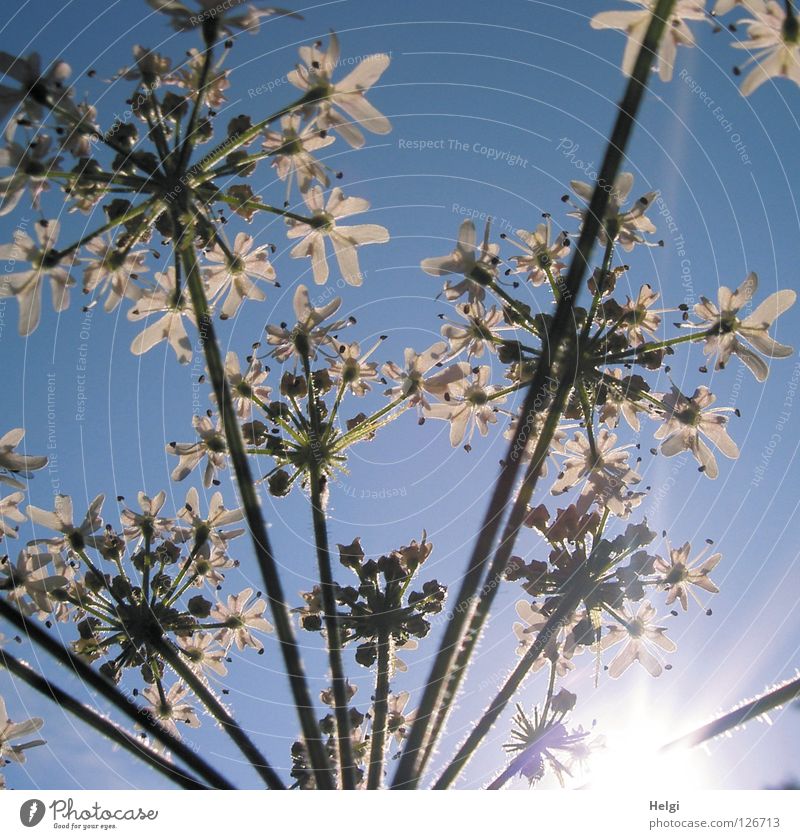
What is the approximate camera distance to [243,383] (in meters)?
4.75

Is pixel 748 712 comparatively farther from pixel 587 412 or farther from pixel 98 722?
A: pixel 98 722

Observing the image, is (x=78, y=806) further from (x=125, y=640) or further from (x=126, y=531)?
(x=126, y=531)

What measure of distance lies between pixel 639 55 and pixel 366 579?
3.18 meters

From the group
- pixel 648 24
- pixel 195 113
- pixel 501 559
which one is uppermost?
pixel 195 113

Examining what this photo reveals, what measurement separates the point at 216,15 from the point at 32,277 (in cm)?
182

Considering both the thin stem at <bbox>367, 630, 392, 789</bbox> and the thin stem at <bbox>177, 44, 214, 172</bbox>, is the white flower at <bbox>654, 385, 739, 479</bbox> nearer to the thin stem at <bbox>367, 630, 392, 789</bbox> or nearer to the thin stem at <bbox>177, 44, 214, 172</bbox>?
the thin stem at <bbox>367, 630, 392, 789</bbox>

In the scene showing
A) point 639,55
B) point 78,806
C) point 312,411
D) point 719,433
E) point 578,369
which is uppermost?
point 639,55

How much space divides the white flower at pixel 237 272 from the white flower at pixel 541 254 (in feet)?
5.08

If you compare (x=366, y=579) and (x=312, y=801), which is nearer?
(x=312, y=801)

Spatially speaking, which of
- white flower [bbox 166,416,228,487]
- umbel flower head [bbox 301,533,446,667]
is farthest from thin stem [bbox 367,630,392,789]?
white flower [bbox 166,416,228,487]

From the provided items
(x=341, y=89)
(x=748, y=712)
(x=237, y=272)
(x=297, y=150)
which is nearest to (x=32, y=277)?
(x=237, y=272)

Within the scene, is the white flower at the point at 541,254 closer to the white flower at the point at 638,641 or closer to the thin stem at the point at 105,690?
the white flower at the point at 638,641

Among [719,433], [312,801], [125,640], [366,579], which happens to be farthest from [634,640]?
[125,640]

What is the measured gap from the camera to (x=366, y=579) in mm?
4570
